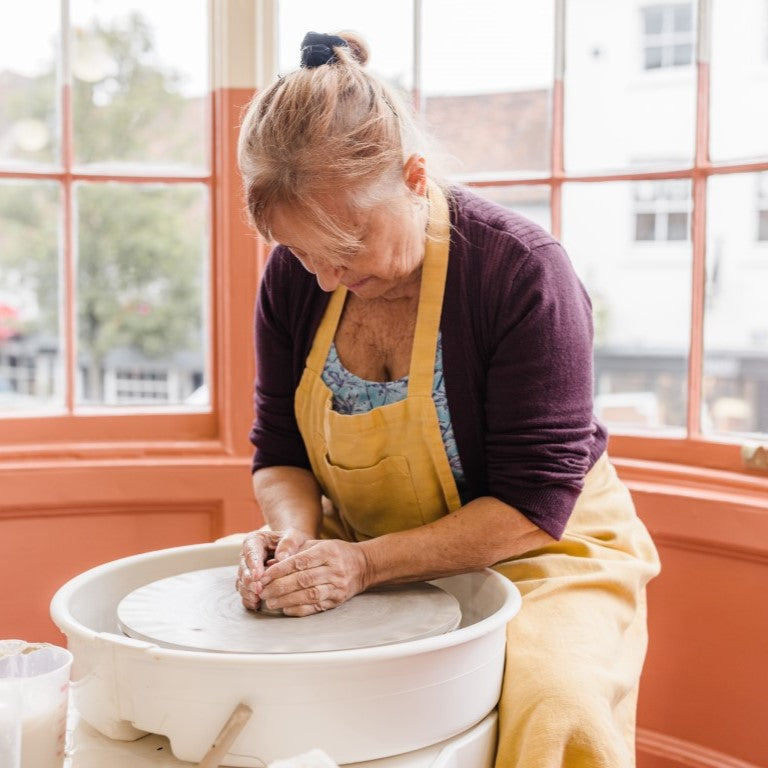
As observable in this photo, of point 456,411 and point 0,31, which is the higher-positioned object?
point 0,31

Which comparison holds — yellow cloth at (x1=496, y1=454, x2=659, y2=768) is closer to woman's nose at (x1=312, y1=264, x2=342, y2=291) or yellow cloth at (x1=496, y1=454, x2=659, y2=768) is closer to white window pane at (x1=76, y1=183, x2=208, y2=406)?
woman's nose at (x1=312, y1=264, x2=342, y2=291)

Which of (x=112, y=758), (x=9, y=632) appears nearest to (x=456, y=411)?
(x=112, y=758)

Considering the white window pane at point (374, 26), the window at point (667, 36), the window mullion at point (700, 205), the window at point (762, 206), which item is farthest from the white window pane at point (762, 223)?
the white window pane at point (374, 26)

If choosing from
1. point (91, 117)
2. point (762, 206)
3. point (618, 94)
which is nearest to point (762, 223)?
point (762, 206)

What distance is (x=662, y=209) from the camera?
203 centimetres

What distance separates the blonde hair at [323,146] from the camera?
1.19 metres

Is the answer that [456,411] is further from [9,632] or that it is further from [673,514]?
[9,632]

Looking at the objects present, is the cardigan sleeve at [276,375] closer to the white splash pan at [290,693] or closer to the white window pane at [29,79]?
the white splash pan at [290,693]

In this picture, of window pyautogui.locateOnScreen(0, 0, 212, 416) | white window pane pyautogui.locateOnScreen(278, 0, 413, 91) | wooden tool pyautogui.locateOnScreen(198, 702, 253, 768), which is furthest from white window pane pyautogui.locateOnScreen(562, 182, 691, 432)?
wooden tool pyautogui.locateOnScreen(198, 702, 253, 768)

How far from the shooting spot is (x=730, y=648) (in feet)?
5.97

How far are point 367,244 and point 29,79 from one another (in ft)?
4.27

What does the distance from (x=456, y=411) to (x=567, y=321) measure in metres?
0.20

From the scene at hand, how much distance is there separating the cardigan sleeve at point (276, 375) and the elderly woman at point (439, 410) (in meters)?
0.04

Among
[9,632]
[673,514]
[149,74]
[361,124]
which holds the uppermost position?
[149,74]
